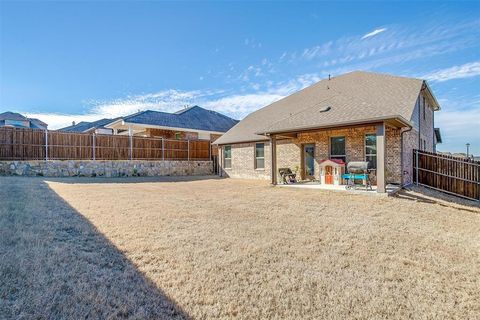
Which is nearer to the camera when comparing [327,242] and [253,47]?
[327,242]

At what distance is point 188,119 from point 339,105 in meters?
16.9

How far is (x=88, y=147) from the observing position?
55.4ft

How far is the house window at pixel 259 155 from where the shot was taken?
16.1 meters

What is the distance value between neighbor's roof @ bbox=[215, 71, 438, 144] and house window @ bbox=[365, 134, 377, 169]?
1.45 metres

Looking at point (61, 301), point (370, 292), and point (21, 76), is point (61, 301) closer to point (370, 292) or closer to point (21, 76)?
point (370, 292)

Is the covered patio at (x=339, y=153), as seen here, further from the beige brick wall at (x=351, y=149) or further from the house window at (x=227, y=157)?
the house window at (x=227, y=157)

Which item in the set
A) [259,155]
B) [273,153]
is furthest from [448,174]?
[259,155]

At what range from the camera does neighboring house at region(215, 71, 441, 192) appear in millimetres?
10180

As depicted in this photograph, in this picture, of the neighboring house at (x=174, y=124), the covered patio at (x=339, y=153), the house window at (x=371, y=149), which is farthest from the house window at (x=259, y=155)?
the neighboring house at (x=174, y=124)

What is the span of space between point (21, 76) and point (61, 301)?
A: 54.0 feet

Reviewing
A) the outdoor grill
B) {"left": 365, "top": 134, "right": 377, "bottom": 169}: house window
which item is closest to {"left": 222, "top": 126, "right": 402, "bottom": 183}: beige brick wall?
{"left": 365, "top": 134, "right": 377, "bottom": 169}: house window

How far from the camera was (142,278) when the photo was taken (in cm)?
309

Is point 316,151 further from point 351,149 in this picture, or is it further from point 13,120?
point 13,120

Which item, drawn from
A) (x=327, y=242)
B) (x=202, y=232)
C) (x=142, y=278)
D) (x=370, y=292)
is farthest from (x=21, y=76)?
(x=370, y=292)
